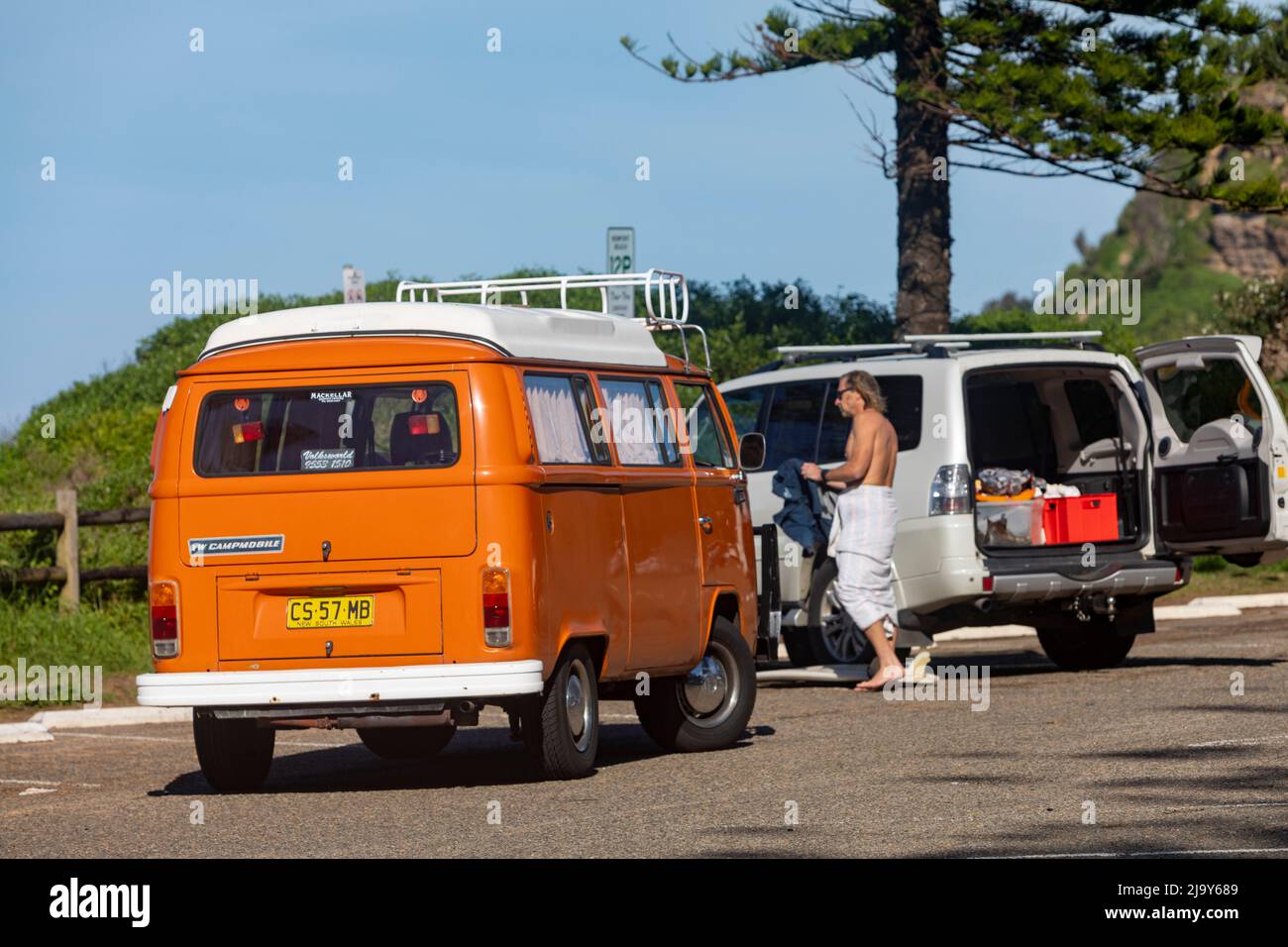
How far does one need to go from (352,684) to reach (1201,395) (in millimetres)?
7853

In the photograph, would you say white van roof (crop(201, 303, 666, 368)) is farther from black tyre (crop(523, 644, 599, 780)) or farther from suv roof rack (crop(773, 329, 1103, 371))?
suv roof rack (crop(773, 329, 1103, 371))

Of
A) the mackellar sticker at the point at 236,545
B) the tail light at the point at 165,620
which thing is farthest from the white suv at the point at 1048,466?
the tail light at the point at 165,620

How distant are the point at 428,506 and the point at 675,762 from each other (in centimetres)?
230

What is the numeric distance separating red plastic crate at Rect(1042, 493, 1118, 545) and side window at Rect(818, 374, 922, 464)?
1.13 metres

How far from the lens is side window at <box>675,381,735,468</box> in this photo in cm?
1254

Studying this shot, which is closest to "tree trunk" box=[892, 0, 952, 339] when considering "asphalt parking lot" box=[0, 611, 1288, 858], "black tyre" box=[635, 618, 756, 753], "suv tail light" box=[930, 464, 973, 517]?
"suv tail light" box=[930, 464, 973, 517]

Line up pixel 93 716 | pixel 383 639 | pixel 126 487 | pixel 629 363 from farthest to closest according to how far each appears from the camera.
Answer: pixel 126 487 → pixel 93 716 → pixel 629 363 → pixel 383 639

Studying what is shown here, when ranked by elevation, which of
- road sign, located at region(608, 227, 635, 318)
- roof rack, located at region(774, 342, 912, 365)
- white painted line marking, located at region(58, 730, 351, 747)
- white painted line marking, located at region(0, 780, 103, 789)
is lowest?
white painted line marking, located at region(58, 730, 351, 747)

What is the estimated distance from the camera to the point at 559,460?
10.8m

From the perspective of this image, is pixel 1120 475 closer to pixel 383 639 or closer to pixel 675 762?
pixel 675 762

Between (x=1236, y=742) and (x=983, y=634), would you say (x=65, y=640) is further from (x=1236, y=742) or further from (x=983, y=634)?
(x=1236, y=742)

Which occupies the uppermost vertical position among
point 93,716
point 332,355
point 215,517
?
point 332,355

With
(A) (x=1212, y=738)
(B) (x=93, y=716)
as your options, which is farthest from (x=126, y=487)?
(A) (x=1212, y=738)

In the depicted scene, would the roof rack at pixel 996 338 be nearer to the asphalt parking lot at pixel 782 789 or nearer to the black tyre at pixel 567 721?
the asphalt parking lot at pixel 782 789
